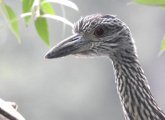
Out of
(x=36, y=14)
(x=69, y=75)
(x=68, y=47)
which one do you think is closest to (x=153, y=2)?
(x=36, y=14)

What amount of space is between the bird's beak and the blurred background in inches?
234

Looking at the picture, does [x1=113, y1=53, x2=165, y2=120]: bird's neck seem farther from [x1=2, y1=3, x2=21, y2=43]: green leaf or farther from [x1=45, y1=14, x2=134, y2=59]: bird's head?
[x1=2, y1=3, x2=21, y2=43]: green leaf

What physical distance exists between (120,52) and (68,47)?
0.29 metres

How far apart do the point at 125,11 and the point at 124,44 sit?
25.4 feet

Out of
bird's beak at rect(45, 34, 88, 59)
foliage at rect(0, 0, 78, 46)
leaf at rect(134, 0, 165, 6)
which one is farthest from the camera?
bird's beak at rect(45, 34, 88, 59)

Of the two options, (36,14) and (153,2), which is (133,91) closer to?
(36,14)

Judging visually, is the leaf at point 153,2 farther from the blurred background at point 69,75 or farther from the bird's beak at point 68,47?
the blurred background at point 69,75

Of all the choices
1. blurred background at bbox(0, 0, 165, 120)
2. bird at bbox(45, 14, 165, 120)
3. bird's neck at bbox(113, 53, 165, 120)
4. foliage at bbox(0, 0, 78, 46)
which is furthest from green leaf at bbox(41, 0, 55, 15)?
blurred background at bbox(0, 0, 165, 120)

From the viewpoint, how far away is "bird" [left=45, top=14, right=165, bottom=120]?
2.82m

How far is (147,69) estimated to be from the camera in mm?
10180

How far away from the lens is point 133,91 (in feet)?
9.50

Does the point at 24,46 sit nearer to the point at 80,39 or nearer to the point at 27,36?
the point at 27,36

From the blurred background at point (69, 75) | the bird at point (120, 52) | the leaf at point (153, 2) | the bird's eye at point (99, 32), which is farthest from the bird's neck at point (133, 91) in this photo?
the blurred background at point (69, 75)

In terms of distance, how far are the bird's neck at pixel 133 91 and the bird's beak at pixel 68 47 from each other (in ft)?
0.57
